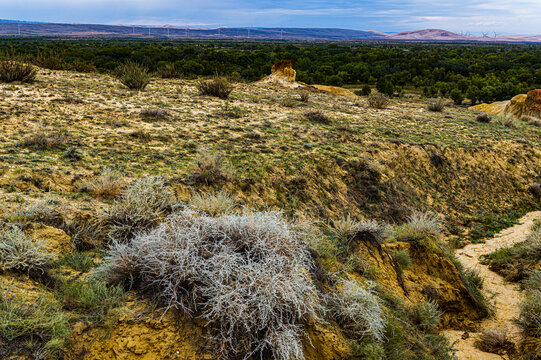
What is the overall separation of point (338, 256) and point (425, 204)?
6018 millimetres

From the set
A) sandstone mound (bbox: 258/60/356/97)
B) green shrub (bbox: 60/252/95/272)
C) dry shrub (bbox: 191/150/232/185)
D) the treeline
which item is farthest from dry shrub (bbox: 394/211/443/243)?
the treeline

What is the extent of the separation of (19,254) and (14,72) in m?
11.6

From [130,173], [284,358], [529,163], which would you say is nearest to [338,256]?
Result: [284,358]

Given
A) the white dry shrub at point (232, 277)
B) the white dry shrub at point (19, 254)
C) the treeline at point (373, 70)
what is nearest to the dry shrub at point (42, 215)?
the white dry shrub at point (19, 254)

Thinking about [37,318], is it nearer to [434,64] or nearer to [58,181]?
[58,181]

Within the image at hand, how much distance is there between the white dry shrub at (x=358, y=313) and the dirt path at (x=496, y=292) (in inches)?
68.3

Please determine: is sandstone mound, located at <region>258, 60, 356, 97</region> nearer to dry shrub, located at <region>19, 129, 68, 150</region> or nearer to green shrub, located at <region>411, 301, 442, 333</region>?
dry shrub, located at <region>19, 129, 68, 150</region>

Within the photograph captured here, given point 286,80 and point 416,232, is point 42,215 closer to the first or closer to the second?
point 416,232

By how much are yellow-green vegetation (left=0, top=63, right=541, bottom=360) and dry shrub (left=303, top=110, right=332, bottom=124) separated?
88 millimetres

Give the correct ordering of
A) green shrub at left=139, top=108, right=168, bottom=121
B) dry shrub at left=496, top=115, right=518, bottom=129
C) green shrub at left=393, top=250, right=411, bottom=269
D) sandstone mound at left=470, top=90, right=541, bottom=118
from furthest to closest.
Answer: sandstone mound at left=470, top=90, right=541, bottom=118, dry shrub at left=496, top=115, right=518, bottom=129, green shrub at left=139, top=108, right=168, bottom=121, green shrub at left=393, top=250, right=411, bottom=269

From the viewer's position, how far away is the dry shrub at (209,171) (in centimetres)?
656

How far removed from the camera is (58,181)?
5391mm

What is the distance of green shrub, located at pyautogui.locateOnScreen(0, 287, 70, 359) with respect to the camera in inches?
92.8

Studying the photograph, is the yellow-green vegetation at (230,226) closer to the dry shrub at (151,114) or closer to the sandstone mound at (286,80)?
the dry shrub at (151,114)
